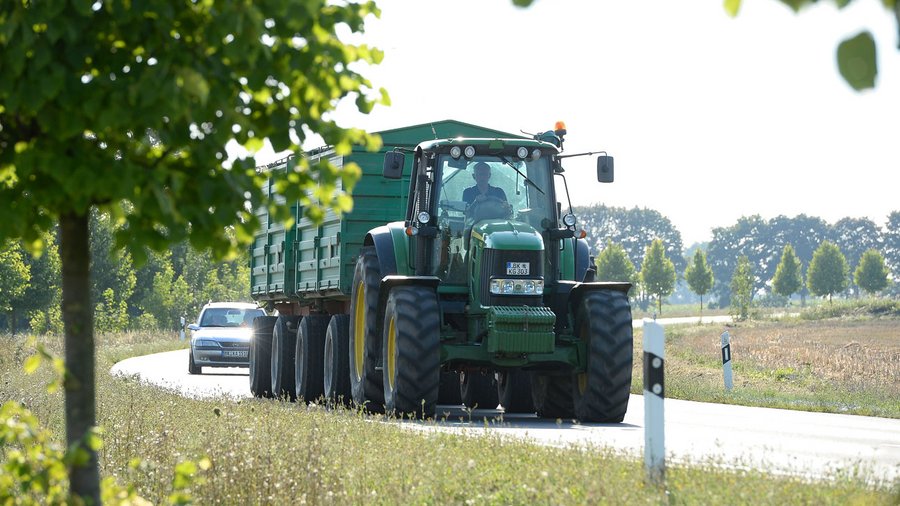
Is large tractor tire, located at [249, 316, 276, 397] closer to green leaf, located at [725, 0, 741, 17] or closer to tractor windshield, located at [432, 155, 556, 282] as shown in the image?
tractor windshield, located at [432, 155, 556, 282]

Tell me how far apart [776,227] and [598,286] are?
517 ft

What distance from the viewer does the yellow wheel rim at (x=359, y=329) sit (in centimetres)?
1539

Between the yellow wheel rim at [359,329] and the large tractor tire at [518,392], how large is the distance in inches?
71.5

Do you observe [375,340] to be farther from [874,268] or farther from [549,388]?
[874,268]

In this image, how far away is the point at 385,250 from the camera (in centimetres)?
1470

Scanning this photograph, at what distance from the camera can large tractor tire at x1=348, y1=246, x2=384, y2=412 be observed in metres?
14.5

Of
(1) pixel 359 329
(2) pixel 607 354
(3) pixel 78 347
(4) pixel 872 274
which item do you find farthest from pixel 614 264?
(3) pixel 78 347

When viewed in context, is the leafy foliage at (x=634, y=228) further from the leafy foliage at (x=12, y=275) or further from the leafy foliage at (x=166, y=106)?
the leafy foliage at (x=166, y=106)

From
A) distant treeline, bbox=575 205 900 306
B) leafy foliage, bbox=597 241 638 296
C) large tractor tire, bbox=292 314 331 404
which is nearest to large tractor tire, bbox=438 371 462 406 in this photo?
large tractor tire, bbox=292 314 331 404

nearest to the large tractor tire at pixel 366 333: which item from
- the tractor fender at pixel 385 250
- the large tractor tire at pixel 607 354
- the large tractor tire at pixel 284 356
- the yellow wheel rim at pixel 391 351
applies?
the tractor fender at pixel 385 250

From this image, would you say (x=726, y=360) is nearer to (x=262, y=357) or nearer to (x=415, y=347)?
(x=262, y=357)

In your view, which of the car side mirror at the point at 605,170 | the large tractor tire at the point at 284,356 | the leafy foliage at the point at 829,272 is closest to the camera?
the car side mirror at the point at 605,170

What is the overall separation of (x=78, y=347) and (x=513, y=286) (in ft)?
27.5

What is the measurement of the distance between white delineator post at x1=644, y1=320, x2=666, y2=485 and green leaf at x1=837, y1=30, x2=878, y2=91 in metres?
5.21
